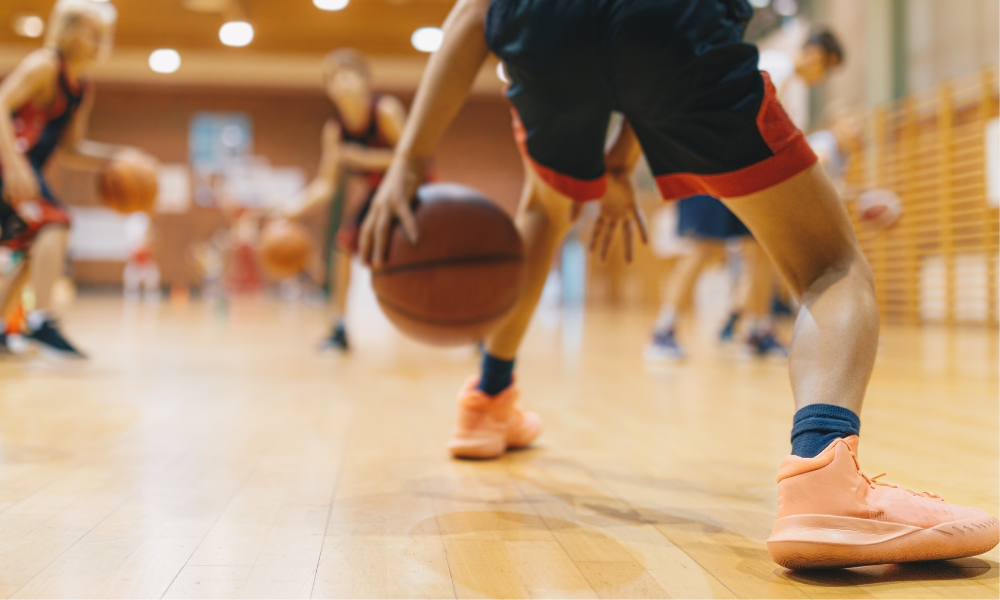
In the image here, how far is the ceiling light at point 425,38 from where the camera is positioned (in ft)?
37.4

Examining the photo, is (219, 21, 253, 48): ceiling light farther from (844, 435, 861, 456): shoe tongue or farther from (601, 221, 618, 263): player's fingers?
(844, 435, 861, 456): shoe tongue

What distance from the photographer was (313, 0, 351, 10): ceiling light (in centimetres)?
1025

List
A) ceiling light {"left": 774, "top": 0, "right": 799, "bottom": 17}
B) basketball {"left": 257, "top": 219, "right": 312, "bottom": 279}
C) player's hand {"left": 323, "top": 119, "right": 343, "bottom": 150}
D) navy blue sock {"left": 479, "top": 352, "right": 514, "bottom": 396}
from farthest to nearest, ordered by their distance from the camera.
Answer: ceiling light {"left": 774, "top": 0, "right": 799, "bottom": 17} → basketball {"left": 257, "top": 219, "right": 312, "bottom": 279} → player's hand {"left": 323, "top": 119, "right": 343, "bottom": 150} → navy blue sock {"left": 479, "top": 352, "right": 514, "bottom": 396}

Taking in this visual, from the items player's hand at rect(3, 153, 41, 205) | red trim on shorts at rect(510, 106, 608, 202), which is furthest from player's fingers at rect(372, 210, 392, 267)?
player's hand at rect(3, 153, 41, 205)

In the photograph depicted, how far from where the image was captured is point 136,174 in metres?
3.60

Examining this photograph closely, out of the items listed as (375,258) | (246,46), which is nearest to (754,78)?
(375,258)

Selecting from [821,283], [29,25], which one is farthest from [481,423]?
[29,25]

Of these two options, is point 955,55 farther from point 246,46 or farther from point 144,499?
point 246,46

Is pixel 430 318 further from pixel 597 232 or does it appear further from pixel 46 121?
pixel 46 121

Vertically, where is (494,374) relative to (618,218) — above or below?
below

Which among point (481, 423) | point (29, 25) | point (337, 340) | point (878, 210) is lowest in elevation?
point (337, 340)

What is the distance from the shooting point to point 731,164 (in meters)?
1.11

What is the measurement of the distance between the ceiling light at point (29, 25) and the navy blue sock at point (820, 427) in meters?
12.7

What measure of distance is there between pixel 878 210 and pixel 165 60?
12415 millimetres
